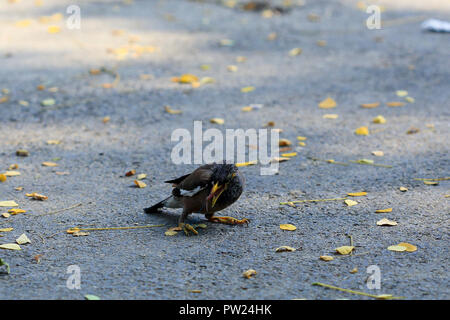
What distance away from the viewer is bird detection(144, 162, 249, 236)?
396cm

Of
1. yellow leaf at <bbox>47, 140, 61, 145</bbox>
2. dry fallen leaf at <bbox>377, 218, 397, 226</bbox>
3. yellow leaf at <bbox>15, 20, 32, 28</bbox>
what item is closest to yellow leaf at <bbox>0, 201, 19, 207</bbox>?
yellow leaf at <bbox>47, 140, 61, 145</bbox>

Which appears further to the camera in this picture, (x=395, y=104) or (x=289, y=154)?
(x=395, y=104)

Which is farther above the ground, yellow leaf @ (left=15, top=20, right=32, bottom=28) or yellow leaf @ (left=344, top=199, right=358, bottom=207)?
yellow leaf @ (left=15, top=20, right=32, bottom=28)

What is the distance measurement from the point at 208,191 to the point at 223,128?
7.51ft

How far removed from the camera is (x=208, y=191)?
400cm

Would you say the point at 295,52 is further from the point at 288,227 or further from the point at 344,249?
the point at 344,249

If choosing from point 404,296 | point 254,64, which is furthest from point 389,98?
point 404,296

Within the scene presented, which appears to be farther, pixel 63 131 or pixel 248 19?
pixel 248 19

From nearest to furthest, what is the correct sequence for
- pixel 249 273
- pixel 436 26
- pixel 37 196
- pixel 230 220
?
pixel 249 273, pixel 230 220, pixel 37 196, pixel 436 26

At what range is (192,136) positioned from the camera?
6.06m

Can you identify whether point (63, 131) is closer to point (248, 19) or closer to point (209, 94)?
point (209, 94)

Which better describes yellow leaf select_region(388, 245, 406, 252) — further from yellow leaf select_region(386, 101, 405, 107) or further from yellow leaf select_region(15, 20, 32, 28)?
yellow leaf select_region(15, 20, 32, 28)

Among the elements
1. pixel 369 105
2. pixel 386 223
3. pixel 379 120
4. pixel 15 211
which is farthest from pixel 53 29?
pixel 386 223
